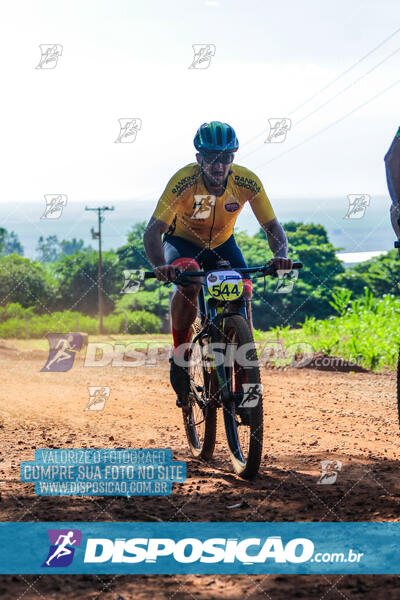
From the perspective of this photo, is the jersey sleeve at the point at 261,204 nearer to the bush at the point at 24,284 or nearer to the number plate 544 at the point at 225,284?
the number plate 544 at the point at 225,284

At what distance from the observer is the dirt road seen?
3.23 m

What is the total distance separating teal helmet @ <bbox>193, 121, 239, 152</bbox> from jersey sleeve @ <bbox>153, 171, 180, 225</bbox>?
0.30 m

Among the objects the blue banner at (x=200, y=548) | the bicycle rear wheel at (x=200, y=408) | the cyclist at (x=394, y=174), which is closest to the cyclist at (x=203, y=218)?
the bicycle rear wheel at (x=200, y=408)

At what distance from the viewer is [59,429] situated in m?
7.09

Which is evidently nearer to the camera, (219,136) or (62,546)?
(62,546)

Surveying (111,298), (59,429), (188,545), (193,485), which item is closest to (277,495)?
(193,485)

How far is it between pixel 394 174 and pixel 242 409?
1931mm

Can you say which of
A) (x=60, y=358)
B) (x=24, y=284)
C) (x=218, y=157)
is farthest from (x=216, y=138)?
(x=24, y=284)

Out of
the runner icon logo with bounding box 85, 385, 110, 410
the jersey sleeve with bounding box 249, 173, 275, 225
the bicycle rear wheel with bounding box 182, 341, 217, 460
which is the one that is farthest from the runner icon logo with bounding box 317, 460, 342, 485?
the runner icon logo with bounding box 85, 385, 110, 410

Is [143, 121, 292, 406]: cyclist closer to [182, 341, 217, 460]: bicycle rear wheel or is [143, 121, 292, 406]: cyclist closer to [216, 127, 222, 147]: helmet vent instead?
[216, 127, 222, 147]: helmet vent

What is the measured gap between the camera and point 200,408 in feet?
18.3

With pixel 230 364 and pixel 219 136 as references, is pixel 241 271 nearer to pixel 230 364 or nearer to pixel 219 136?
pixel 230 364

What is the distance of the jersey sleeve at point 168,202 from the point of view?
17.7 ft

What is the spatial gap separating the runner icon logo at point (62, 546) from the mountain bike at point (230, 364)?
141 cm
